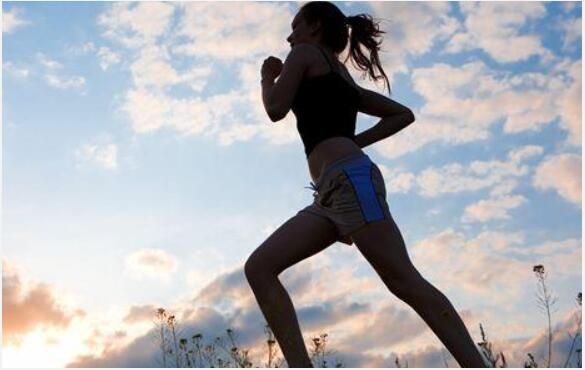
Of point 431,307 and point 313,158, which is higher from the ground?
point 313,158

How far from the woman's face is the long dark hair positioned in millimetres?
32

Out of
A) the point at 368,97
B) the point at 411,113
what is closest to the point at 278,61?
the point at 368,97

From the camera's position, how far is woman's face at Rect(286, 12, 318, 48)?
435cm

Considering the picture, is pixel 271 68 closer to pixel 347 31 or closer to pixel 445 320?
pixel 347 31

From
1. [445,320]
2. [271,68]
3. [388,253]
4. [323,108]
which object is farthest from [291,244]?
[271,68]

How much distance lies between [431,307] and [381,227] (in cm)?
47

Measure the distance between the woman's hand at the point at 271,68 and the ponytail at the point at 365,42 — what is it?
480 mm

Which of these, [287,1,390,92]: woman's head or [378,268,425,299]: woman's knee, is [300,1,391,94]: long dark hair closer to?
[287,1,390,92]: woman's head

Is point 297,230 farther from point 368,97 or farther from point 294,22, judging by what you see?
point 294,22

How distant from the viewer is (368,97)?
14.6 ft

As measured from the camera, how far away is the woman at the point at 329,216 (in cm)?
393

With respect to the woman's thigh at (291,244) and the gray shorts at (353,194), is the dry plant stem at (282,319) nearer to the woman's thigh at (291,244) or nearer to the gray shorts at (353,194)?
the woman's thigh at (291,244)

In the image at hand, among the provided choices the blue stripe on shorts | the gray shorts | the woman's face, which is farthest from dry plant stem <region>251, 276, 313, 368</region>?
the woman's face

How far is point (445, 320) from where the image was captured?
3.92 meters
